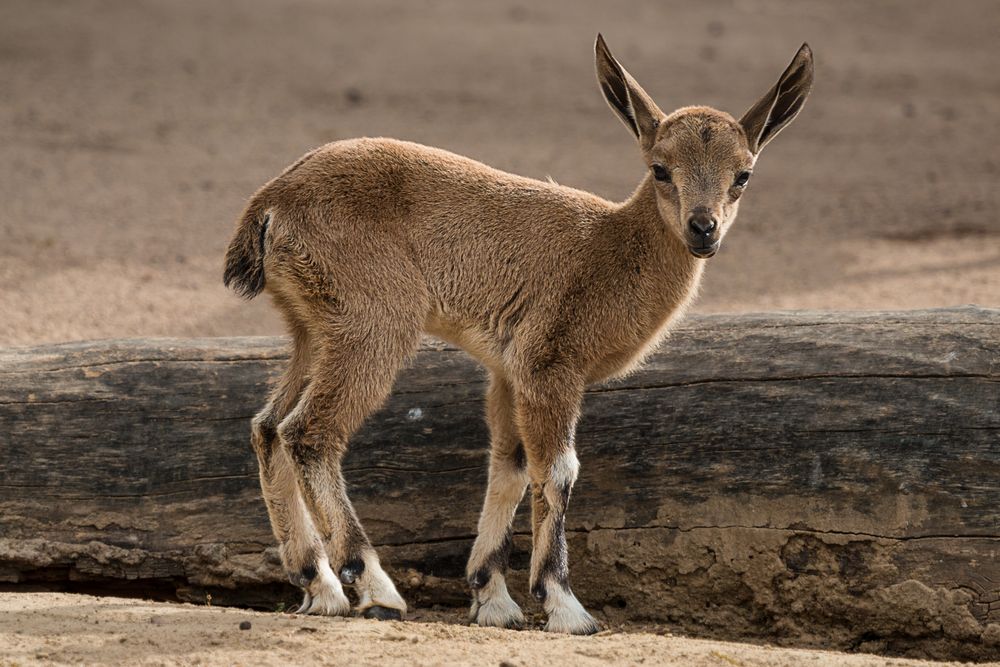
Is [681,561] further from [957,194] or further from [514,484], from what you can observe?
[957,194]

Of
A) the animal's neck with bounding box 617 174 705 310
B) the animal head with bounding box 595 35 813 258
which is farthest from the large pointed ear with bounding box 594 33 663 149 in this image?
the animal's neck with bounding box 617 174 705 310

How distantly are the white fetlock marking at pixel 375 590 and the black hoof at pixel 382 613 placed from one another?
15 millimetres

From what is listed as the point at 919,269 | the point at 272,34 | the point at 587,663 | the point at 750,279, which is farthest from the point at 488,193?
the point at 272,34

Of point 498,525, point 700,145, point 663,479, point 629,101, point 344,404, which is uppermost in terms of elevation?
point 629,101

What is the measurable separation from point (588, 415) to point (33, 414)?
287 cm

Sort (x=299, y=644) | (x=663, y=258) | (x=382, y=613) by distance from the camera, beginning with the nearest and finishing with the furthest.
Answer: (x=299, y=644)
(x=382, y=613)
(x=663, y=258)

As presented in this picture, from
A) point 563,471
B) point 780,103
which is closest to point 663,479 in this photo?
point 563,471

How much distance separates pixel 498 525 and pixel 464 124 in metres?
11.2

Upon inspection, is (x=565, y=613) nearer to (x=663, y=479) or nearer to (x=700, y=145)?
(x=663, y=479)

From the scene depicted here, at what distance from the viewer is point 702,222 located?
6.09m

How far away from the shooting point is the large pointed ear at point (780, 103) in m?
6.45

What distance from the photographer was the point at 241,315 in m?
11.0

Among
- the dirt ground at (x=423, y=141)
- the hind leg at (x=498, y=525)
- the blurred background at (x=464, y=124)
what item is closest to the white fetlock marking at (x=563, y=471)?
the hind leg at (x=498, y=525)

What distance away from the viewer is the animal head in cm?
620
